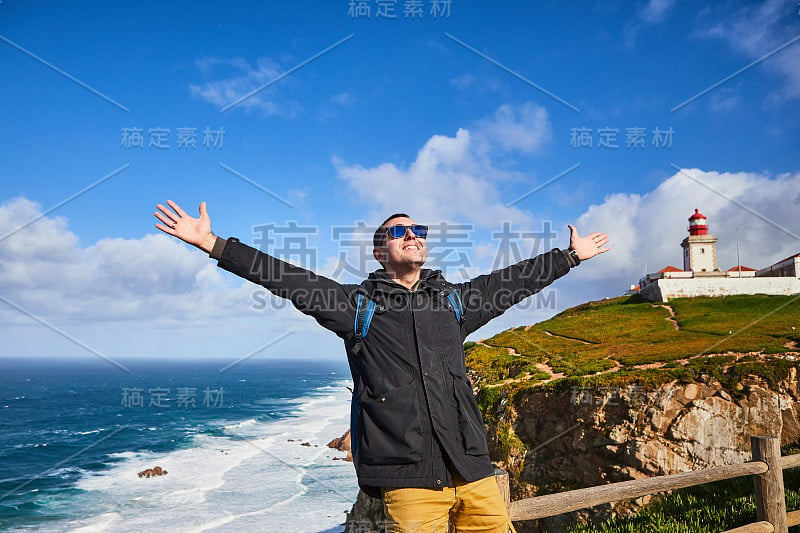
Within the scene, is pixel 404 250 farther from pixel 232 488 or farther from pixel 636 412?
pixel 232 488

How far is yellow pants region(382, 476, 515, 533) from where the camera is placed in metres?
2.95

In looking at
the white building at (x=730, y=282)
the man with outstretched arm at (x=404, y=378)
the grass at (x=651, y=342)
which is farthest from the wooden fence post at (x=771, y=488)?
the white building at (x=730, y=282)

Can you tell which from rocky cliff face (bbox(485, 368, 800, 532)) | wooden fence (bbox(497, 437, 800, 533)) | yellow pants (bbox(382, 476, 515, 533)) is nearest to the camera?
yellow pants (bbox(382, 476, 515, 533))

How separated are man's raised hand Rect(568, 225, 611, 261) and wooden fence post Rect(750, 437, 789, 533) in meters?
3.95

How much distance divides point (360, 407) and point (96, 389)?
134865 millimetres

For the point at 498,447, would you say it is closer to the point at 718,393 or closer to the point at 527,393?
the point at 527,393

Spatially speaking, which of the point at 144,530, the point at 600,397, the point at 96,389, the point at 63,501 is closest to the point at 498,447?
the point at 600,397

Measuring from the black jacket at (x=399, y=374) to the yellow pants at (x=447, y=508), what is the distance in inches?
3.4

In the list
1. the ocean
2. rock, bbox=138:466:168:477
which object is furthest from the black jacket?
rock, bbox=138:466:168:477

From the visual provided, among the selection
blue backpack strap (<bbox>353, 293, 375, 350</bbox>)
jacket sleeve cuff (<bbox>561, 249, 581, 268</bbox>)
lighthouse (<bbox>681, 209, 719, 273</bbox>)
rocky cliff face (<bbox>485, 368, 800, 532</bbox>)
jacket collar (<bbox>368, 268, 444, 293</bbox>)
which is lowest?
rocky cliff face (<bbox>485, 368, 800, 532</bbox>)

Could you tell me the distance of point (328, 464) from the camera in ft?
134

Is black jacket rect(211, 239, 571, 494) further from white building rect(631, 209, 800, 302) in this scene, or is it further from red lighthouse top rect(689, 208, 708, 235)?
red lighthouse top rect(689, 208, 708, 235)

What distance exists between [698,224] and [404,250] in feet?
174

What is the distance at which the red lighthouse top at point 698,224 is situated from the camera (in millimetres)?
48125
